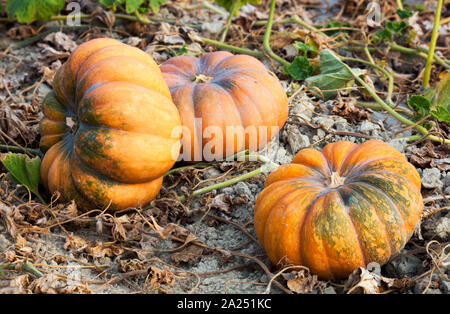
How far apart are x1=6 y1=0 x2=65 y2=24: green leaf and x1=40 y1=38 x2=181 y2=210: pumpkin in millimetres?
1683

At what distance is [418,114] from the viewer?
13.0 feet

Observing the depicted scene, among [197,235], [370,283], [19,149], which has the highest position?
[370,283]

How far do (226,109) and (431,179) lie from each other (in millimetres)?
1318

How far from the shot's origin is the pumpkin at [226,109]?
3438 millimetres

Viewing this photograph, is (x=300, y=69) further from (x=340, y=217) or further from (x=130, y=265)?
(x=130, y=265)

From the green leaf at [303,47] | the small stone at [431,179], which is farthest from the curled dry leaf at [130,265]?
the green leaf at [303,47]

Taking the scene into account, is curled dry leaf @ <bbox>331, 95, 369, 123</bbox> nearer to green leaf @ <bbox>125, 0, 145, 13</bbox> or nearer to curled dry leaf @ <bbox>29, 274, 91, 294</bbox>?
green leaf @ <bbox>125, 0, 145, 13</bbox>

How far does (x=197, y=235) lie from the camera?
3189 mm

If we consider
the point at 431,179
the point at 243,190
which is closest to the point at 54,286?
the point at 243,190

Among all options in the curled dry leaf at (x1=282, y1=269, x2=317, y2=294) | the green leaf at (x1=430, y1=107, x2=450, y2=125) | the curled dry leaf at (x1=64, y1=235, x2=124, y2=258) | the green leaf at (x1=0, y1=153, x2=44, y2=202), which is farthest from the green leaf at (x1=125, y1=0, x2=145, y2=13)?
the curled dry leaf at (x1=282, y1=269, x2=317, y2=294)

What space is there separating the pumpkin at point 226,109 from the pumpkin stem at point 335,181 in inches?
32.4

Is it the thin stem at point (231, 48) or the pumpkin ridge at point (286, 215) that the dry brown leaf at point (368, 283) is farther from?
the thin stem at point (231, 48)

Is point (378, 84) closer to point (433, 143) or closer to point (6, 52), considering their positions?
point (433, 143)
